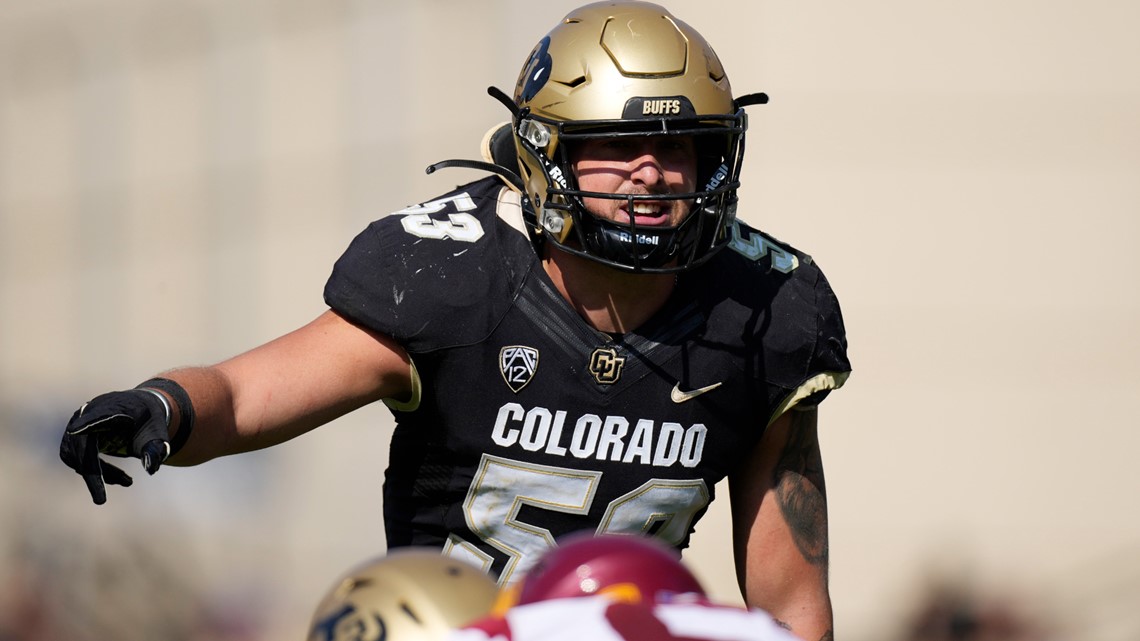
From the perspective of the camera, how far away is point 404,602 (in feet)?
6.07

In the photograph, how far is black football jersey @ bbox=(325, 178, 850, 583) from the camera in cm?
270

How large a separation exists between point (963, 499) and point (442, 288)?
11.2ft

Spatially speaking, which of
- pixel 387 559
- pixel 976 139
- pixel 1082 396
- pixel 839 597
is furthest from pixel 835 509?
pixel 387 559

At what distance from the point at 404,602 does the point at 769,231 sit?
3864mm

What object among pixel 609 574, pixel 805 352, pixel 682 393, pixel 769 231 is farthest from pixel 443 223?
pixel 769 231

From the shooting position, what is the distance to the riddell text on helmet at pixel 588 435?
2.71 m

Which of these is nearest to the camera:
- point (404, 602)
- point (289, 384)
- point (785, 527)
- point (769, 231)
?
point (404, 602)

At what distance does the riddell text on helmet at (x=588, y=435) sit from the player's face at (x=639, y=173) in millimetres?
364

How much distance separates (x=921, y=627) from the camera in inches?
210

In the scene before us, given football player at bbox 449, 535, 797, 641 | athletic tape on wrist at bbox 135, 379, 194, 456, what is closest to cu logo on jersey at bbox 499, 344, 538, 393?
athletic tape on wrist at bbox 135, 379, 194, 456

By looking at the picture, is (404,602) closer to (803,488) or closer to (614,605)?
(614,605)

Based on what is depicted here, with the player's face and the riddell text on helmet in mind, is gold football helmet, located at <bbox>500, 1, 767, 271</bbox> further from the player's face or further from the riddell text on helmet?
the riddell text on helmet

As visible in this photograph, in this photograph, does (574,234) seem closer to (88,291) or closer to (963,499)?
(963,499)

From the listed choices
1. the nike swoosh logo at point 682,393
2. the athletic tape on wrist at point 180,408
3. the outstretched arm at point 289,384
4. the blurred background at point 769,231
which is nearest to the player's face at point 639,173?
the nike swoosh logo at point 682,393
